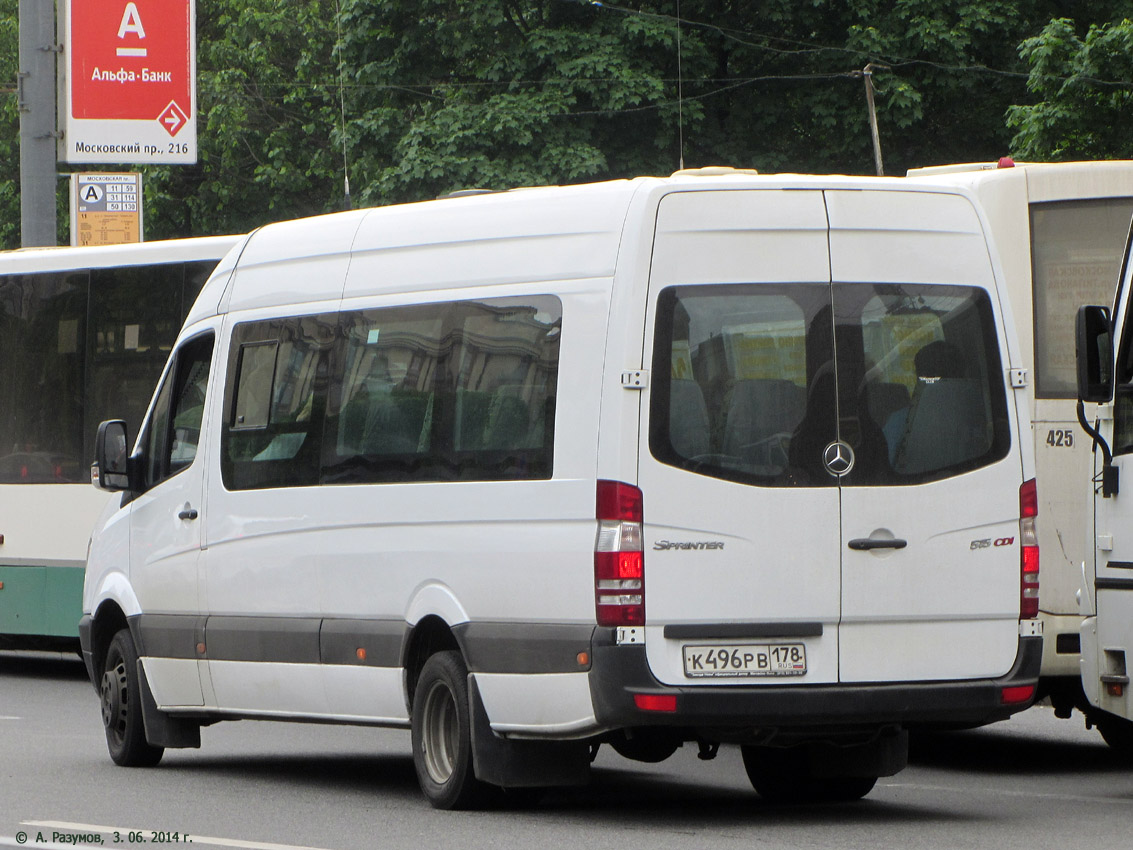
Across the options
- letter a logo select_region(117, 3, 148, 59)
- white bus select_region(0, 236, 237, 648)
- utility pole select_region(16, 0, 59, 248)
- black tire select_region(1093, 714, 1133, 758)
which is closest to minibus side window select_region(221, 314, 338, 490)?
black tire select_region(1093, 714, 1133, 758)

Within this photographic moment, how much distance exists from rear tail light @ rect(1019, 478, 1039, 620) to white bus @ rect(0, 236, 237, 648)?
8.81 meters

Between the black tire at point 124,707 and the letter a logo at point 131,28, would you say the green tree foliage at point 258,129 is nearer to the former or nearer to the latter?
the letter a logo at point 131,28

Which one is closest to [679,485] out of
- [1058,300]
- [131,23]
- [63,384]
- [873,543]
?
[873,543]

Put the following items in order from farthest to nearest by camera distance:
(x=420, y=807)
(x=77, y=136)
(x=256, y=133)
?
(x=256, y=133) < (x=77, y=136) < (x=420, y=807)

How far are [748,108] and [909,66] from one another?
255 centimetres

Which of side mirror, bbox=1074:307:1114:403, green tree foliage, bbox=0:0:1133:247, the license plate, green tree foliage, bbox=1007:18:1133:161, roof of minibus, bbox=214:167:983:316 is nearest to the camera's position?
the license plate

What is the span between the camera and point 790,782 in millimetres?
9648

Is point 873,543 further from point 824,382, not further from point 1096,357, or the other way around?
point 1096,357

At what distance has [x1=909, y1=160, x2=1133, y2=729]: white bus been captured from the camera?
11.1m

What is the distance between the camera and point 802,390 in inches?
337

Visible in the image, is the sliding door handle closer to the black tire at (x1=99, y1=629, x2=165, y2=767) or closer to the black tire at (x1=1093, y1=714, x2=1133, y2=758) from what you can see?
the black tire at (x1=1093, y1=714, x2=1133, y2=758)

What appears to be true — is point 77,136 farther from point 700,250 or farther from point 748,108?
point 748,108

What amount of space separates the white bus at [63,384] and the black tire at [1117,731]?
757cm

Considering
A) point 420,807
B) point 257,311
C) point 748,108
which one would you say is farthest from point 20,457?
point 748,108
